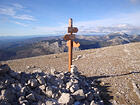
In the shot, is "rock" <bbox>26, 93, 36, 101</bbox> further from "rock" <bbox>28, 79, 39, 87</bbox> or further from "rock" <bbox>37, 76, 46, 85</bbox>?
"rock" <bbox>37, 76, 46, 85</bbox>

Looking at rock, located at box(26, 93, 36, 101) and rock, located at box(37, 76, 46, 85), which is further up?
rock, located at box(37, 76, 46, 85)

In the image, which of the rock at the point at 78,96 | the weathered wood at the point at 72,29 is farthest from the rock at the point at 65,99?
the weathered wood at the point at 72,29

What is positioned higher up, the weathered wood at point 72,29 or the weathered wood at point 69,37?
the weathered wood at point 72,29

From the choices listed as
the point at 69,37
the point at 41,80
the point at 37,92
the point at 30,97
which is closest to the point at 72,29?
the point at 69,37

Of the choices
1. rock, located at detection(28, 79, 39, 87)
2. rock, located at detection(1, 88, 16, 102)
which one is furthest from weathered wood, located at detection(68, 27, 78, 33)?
rock, located at detection(1, 88, 16, 102)

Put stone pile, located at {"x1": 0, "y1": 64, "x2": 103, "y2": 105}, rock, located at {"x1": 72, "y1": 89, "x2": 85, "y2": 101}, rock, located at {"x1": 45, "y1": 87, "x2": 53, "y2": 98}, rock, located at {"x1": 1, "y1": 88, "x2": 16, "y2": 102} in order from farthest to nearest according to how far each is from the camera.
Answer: rock, located at {"x1": 72, "y1": 89, "x2": 85, "y2": 101} → rock, located at {"x1": 45, "y1": 87, "x2": 53, "y2": 98} → stone pile, located at {"x1": 0, "y1": 64, "x2": 103, "y2": 105} → rock, located at {"x1": 1, "y1": 88, "x2": 16, "y2": 102}

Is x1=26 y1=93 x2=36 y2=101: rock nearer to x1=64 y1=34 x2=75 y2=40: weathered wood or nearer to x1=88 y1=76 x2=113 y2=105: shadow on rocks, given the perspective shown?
x1=88 y1=76 x2=113 y2=105: shadow on rocks

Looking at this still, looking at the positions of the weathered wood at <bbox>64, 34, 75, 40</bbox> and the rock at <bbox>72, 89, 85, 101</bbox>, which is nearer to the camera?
the rock at <bbox>72, 89, 85, 101</bbox>

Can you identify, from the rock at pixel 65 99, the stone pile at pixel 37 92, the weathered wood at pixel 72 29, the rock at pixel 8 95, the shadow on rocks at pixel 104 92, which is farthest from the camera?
the weathered wood at pixel 72 29

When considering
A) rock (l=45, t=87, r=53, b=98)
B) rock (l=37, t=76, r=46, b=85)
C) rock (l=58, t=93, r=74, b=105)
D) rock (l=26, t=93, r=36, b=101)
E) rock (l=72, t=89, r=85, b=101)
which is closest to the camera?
rock (l=26, t=93, r=36, b=101)

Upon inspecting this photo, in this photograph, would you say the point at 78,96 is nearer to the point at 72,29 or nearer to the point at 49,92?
the point at 49,92

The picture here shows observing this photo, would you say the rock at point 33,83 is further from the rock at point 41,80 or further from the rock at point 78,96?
the rock at point 78,96

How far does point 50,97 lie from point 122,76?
304 inches

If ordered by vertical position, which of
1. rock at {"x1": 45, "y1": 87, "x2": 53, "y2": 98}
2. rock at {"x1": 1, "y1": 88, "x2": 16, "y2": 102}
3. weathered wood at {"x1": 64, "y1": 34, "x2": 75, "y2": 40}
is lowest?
rock at {"x1": 45, "y1": 87, "x2": 53, "y2": 98}
